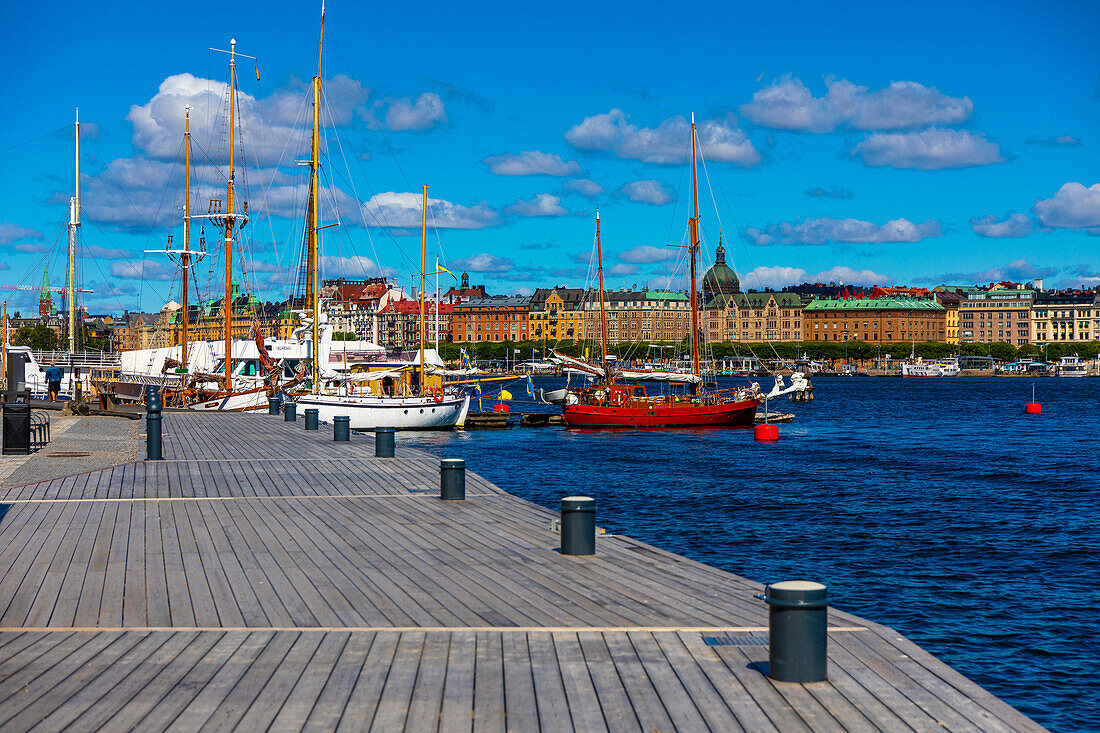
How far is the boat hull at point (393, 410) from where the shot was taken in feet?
156

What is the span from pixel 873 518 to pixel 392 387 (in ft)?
121

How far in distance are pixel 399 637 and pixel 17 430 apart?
62.7ft

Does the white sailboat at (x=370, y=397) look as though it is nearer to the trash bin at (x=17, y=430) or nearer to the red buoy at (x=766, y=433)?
the red buoy at (x=766, y=433)

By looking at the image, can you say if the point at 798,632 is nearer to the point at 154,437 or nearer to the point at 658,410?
the point at 154,437

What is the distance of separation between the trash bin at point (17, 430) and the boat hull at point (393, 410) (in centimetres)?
2246

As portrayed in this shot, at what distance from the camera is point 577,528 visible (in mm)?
12281

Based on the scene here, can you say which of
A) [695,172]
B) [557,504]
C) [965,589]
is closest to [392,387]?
[695,172]

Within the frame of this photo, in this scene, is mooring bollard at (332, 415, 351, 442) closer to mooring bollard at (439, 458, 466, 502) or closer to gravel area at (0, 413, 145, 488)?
gravel area at (0, 413, 145, 488)

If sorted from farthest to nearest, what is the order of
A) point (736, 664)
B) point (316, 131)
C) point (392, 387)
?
point (392, 387) → point (316, 131) → point (736, 664)

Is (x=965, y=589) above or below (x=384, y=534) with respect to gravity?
below

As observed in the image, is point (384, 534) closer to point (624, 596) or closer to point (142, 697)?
point (624, 596)

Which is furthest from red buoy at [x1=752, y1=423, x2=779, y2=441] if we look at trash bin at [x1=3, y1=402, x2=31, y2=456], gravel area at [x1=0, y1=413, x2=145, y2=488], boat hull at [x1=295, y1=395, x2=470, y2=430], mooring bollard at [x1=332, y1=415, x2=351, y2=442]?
trash bin at [x1=3, y1=402, x2=31, y2=456]

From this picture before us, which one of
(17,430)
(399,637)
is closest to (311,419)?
(17,430)

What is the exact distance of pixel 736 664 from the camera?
7969mm
